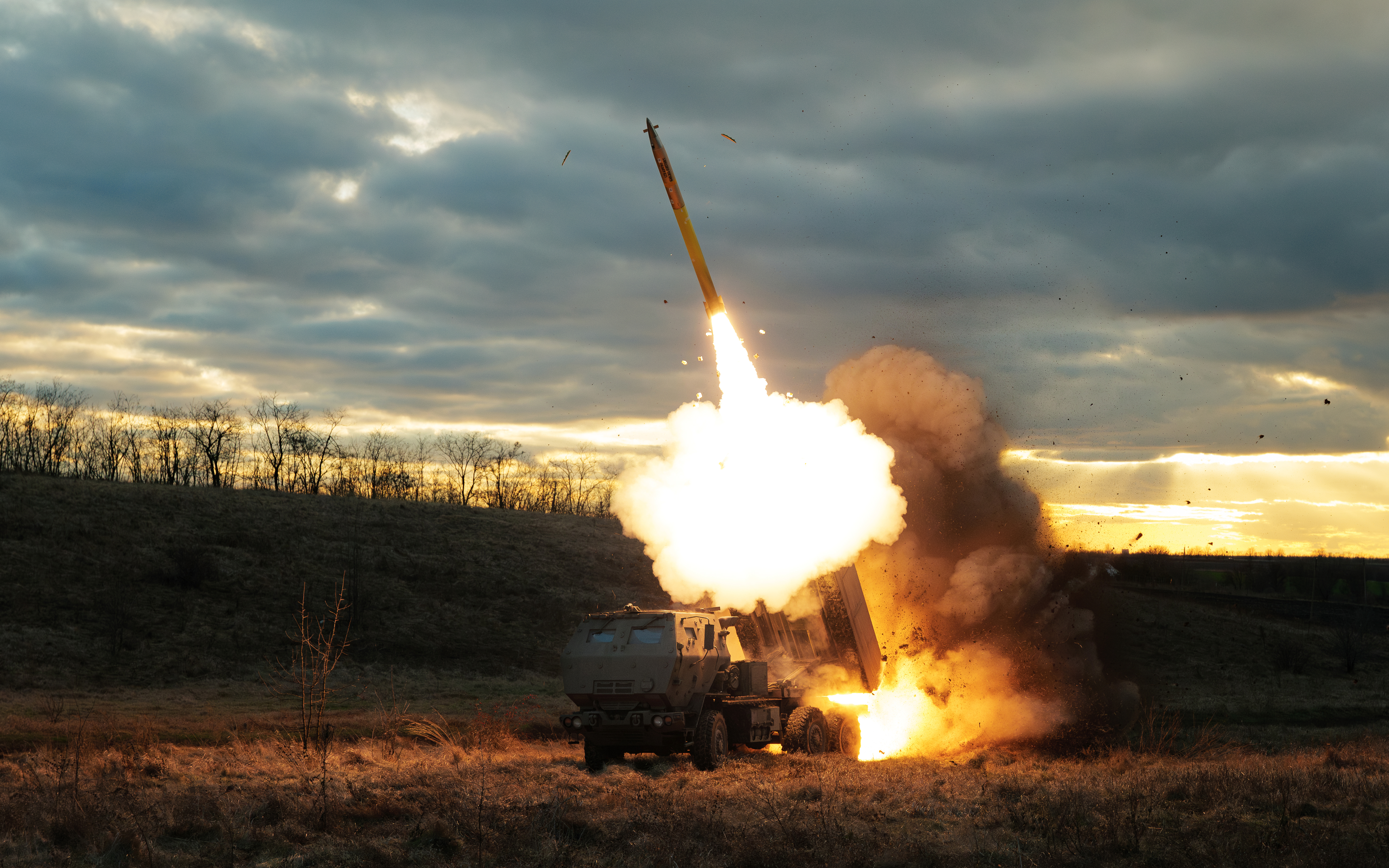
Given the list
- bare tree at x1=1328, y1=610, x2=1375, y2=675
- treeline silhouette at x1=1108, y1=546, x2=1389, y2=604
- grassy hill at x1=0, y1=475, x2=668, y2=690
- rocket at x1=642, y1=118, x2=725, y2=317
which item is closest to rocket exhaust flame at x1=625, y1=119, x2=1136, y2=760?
rocket at x1=642, y1=118, x2=725, y2=317

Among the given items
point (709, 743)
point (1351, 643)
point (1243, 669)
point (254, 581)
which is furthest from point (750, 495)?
point (1351, 643)

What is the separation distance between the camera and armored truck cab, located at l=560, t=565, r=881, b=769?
65.2ft

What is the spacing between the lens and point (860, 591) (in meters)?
23.5

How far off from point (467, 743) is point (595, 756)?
15.2ft

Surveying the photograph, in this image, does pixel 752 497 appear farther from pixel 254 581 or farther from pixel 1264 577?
pixel 1264 577

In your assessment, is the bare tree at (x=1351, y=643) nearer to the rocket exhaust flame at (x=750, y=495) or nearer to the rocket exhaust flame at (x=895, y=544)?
the rocket exhaust flame at (x=895, y=544)

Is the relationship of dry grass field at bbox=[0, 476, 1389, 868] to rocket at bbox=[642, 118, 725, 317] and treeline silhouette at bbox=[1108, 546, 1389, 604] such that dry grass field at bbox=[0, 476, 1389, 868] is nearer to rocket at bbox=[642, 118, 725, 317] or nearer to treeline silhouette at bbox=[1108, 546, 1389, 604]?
rocket at bbox=[642, 118, 725, 317]

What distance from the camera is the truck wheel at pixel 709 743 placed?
20109 mm

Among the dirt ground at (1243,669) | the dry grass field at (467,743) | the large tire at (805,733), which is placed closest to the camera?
the dry grass field at (467,743)

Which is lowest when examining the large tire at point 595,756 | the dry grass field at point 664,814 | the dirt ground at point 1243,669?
the dirt ground at point 1243,669

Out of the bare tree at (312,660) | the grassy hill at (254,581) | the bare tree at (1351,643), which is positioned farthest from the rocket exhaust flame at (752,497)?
the bare tree at (1351,643)

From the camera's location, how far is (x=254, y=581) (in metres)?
51.2

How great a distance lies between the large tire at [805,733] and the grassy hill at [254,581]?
26.3m

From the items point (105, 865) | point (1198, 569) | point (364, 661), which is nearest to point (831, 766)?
point (105, 865)
